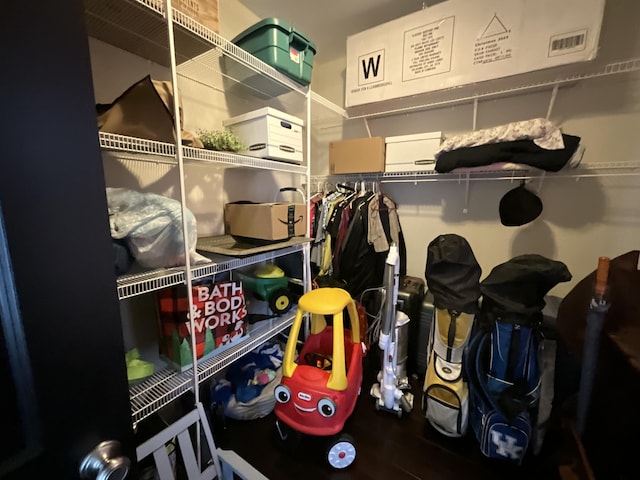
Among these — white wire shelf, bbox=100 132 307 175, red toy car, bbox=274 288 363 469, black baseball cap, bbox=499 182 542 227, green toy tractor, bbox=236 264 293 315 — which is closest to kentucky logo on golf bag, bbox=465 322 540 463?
red toy car, bbox=274 288 363 469

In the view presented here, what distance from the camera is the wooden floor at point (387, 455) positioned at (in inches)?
48.1

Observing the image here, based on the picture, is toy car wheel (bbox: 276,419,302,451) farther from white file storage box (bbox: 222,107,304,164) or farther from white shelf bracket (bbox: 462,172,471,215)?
white shelf bracket (bbox: 462,172,471,215)

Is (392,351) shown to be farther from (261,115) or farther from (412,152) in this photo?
(261,115)

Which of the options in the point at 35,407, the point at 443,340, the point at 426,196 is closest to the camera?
the point at 35,407

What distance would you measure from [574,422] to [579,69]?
180 cm

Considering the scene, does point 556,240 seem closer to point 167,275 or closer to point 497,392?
point 497,392

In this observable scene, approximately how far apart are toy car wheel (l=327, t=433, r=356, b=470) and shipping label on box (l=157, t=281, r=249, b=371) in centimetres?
66

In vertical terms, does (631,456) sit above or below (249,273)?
below

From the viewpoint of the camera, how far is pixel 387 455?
51.6 inches

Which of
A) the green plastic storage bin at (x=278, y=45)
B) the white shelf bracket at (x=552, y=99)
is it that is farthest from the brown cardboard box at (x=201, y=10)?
the white shelf bracket at (x=552, y=99)

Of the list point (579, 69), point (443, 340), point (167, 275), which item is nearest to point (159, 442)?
point (167, 275)

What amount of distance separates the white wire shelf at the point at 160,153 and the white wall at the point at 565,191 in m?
1.26

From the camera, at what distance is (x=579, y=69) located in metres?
1.51

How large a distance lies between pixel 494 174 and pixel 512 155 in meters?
0.40
